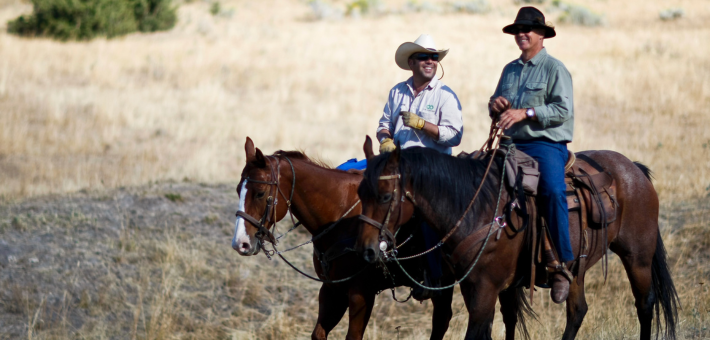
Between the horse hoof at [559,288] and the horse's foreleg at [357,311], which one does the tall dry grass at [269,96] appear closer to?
the horse's foreleg at [357,311]

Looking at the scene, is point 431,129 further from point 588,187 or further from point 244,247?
point 244,247

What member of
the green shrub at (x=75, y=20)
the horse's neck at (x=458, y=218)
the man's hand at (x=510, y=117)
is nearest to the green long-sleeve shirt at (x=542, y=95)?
the man's hand at (x=510, y=117)

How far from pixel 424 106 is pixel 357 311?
6.00 feet

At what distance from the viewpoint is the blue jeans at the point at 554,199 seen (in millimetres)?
5164

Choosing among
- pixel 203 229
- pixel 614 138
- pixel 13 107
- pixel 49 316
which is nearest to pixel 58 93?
pixel 13 107

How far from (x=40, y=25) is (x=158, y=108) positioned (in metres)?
13.5

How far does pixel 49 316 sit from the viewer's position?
24.0ft

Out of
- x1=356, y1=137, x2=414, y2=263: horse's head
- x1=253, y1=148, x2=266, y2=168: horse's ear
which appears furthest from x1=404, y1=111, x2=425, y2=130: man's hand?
x1=253, y1=148, x2=266, y2=168: horse's ear

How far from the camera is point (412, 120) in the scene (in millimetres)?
5410

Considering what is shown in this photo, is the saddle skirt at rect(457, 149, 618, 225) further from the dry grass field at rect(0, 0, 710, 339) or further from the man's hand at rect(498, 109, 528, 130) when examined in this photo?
the dry grass field at rect(0, 0, 710, 339)

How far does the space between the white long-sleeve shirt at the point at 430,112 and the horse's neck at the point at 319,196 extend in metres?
0.63

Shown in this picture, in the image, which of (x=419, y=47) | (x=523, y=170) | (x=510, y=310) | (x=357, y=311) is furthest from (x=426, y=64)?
(x=510, y=310)

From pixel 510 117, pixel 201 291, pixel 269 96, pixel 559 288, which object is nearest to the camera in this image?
pixel 510 117

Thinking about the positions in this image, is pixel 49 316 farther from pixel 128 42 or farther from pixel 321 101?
pixel 128 42
